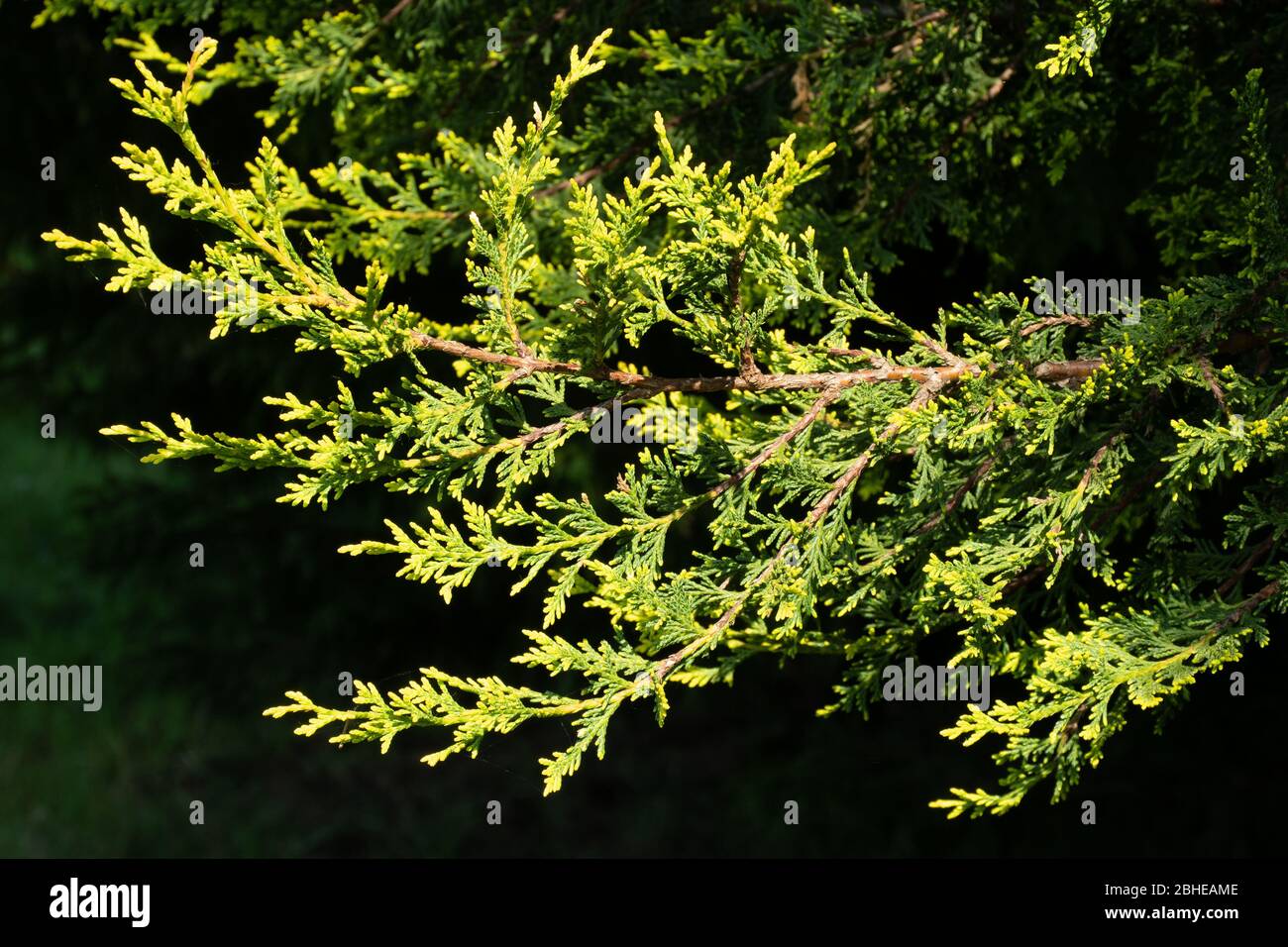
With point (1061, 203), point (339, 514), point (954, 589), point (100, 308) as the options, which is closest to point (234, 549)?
point (339, 514)

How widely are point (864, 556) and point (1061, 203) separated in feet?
8.22

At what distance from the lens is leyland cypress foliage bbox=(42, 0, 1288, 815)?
2672mm

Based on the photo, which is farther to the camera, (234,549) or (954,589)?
(234,549)

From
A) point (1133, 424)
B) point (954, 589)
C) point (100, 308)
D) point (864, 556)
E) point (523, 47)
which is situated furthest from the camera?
point (100, 308)

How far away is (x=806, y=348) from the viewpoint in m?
2.89

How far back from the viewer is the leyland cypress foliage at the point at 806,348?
8.77 ft

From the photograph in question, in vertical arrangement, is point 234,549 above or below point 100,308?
below

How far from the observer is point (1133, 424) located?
3000 mm

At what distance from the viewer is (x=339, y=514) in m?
7.26

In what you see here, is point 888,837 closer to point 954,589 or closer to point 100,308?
point 954,589

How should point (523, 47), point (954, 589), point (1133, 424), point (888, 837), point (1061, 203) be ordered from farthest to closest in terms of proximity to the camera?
point (888, 837)
point (1061, 203)
point (523, 47)
point (1133, 424)
point (954, 589)
